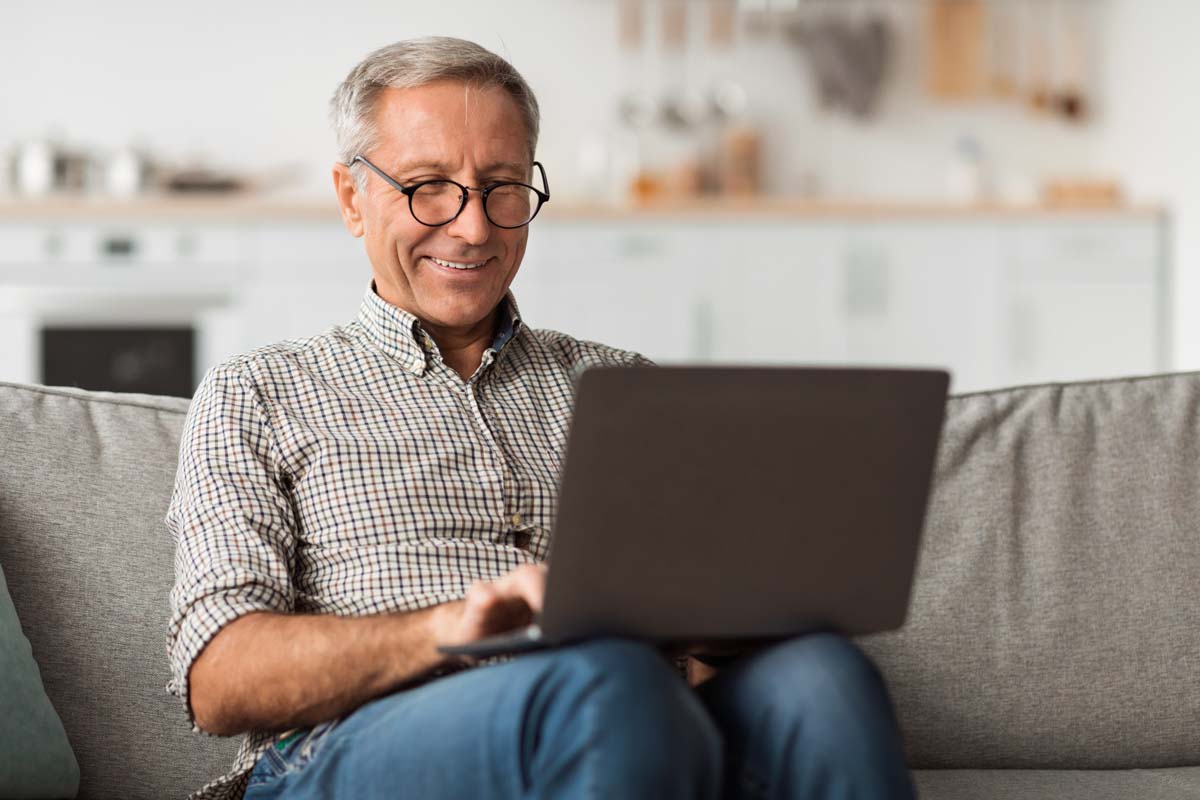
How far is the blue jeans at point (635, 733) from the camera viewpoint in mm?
985

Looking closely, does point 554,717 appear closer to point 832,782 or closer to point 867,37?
point 832,782

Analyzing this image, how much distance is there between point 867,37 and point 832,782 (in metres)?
4.62

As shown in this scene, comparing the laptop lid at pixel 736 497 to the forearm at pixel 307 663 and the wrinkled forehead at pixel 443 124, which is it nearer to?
the forearm at pixel 307 663

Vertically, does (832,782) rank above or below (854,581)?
below

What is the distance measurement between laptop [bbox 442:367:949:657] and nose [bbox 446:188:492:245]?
570 mm

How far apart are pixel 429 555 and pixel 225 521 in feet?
0.68

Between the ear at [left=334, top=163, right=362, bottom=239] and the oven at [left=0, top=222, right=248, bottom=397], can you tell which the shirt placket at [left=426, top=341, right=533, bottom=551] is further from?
the oven at [left=0, top=222, right=248, bottom=397]

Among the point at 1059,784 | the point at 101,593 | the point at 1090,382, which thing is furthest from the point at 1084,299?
the point at 101,593

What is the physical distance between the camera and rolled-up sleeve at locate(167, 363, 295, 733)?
1.27 metres

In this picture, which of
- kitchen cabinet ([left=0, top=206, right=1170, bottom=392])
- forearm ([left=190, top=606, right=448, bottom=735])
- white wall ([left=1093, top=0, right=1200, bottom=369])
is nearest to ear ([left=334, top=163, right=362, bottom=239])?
forearm ([left=190, top=606, right=448, bottom=735])

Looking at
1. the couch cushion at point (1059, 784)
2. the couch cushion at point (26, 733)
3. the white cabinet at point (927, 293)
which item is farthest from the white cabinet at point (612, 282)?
the couch cushion at point (26, 733)

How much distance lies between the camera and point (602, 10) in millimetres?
5367

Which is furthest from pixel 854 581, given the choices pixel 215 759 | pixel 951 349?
pixel 951 349

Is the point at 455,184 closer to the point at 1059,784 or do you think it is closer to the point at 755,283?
the point at 1059,784
